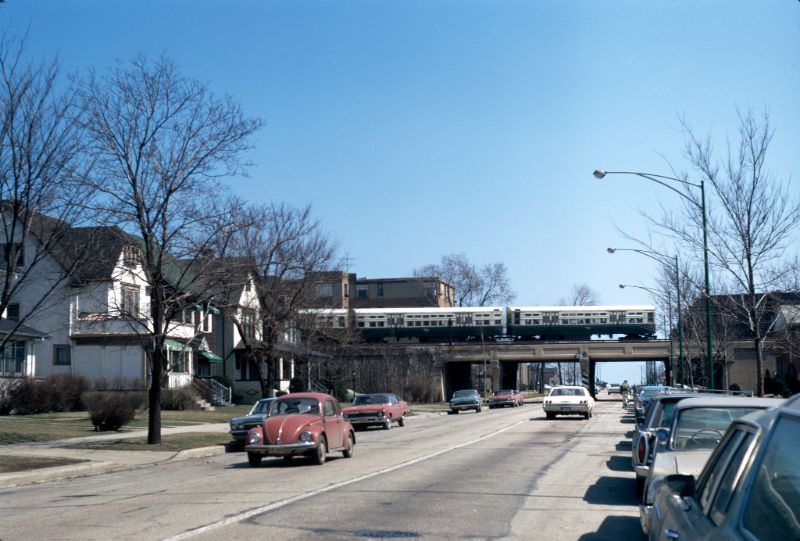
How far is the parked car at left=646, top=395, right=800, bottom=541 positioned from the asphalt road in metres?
5.58

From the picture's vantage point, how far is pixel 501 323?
277 ft

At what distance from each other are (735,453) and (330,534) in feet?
21.1

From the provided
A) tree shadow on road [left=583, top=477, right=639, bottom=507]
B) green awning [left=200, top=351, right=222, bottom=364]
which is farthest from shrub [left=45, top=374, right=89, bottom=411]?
tree shadow on road [left=583, top=477, right=639, bottom=507]

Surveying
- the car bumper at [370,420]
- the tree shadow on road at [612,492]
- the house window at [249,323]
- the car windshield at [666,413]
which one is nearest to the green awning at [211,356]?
the house window at [249,323]

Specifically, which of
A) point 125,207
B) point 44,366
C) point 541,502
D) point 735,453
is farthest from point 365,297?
point 735,453

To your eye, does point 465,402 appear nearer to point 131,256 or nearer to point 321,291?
point 321,291

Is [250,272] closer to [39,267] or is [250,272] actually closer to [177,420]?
[177,420]

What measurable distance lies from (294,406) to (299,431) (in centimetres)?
163

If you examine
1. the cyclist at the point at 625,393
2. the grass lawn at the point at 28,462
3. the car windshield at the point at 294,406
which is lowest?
the cyclist at the point at 625,393

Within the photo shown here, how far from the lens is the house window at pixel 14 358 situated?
42344 millimetres

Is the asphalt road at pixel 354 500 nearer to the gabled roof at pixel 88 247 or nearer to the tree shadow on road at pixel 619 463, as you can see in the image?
the tree shadow on road at pixel 619 463

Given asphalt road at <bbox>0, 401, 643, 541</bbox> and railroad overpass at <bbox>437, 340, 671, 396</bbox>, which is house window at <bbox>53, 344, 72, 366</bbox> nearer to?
asphalt road at <bbox>0, 401, 643, 541</bbox>

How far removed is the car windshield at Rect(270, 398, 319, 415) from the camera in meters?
20.5

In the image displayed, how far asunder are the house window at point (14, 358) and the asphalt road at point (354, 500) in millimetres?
23138
